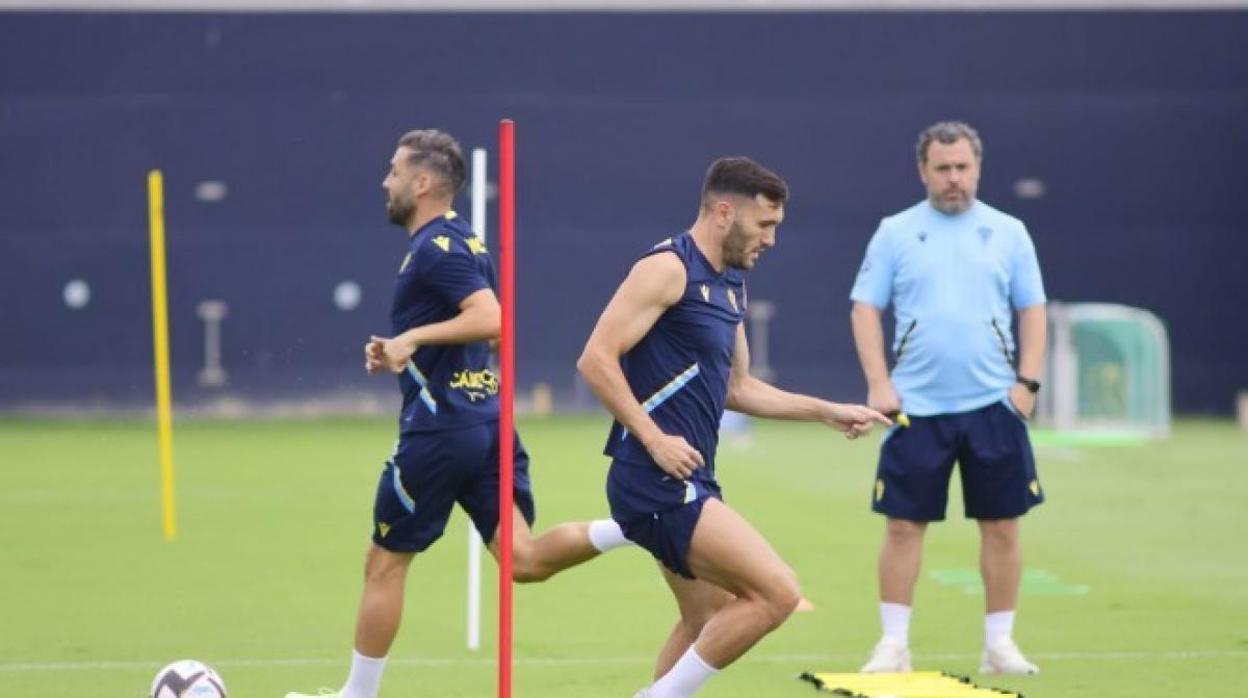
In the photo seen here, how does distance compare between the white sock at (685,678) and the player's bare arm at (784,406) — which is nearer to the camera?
the white sock at (685,678)

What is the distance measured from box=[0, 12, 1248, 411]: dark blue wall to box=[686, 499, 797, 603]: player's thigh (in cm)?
2041

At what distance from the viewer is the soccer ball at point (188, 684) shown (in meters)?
7.92

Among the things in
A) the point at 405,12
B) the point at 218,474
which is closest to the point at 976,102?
the point at 405,12

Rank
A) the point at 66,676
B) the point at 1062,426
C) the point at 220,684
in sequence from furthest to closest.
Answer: the point at 1062,426, the point at 66,676, the point at 220,684

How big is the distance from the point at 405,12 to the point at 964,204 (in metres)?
19.2

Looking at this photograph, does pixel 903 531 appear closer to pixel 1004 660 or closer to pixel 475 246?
pixel 1004 660

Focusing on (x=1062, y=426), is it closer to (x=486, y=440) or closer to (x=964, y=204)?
(x=964, y=204)

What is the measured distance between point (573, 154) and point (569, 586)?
16223 mm

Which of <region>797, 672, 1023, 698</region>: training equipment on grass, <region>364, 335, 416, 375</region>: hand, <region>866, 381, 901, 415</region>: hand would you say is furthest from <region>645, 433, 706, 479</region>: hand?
<region>866, 381, 901, 415</region>: hand

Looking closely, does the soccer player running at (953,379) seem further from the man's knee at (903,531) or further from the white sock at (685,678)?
the white sock at (685,678)

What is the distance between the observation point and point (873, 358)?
31.4ft

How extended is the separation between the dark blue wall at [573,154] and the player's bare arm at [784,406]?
19769mm

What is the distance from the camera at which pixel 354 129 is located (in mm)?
27938

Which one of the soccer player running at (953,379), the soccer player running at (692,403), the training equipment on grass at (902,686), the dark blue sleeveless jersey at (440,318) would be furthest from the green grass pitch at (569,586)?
the soccer player running at (692,403)
